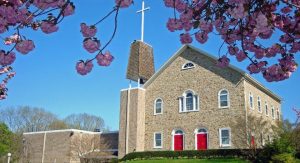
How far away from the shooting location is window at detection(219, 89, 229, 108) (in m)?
29.8

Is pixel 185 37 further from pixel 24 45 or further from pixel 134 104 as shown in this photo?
pixel 134 104

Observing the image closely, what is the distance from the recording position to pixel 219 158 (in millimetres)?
26703

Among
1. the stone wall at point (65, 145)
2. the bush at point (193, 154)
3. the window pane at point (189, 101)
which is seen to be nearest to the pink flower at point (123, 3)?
the bush at point (193, 154)

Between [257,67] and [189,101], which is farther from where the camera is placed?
[189,101]

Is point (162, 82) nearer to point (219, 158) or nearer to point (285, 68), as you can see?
point (219, 158)

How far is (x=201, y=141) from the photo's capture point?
30078 millimetres

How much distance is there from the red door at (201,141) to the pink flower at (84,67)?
84.0ft

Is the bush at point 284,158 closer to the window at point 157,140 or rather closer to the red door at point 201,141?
the red door at point 201,141

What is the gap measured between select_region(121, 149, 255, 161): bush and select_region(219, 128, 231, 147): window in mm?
1806

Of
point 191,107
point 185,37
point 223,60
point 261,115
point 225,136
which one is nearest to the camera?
point 185,37

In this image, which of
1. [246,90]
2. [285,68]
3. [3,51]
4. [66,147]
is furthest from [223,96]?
[3,51]

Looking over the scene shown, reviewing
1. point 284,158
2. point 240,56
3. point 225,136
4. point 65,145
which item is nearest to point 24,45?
point 240,56

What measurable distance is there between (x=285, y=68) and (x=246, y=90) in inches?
958

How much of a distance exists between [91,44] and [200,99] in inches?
1061
